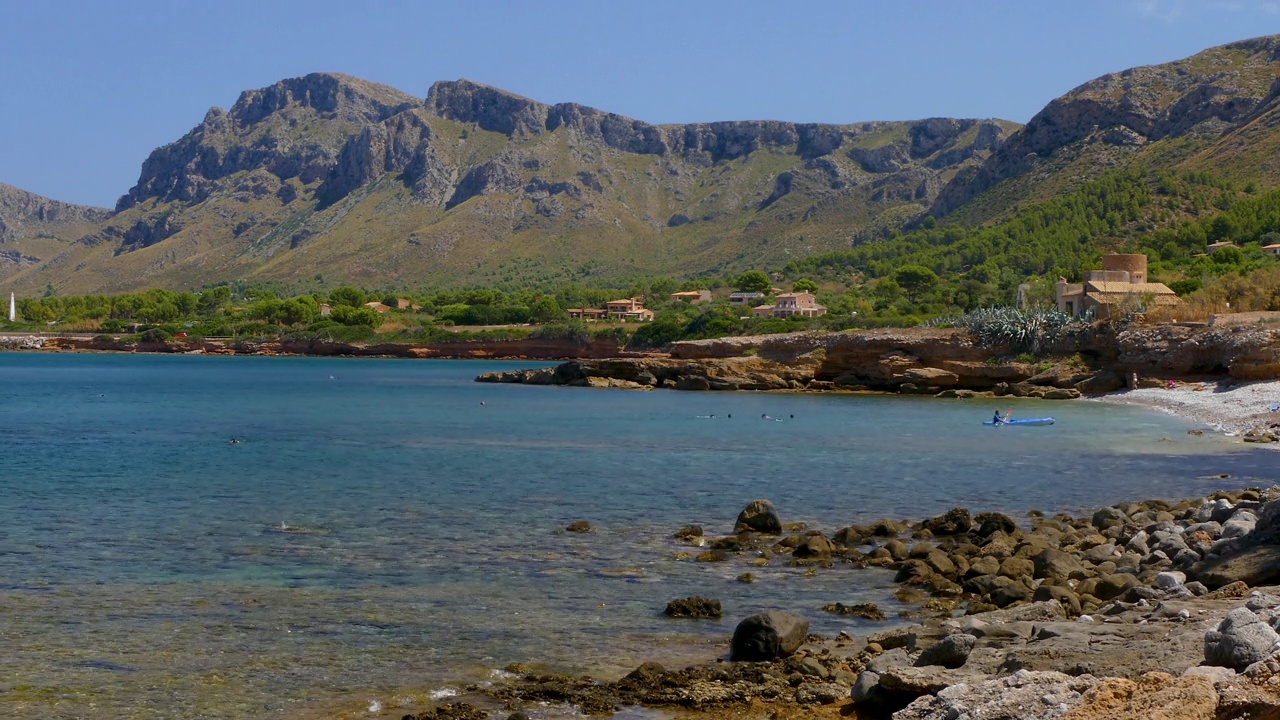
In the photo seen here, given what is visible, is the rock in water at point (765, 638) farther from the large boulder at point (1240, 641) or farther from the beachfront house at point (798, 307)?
the beachfront house at point (798, 307)

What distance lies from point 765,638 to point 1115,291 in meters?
59.6

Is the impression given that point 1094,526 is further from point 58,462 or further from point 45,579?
point 58,462

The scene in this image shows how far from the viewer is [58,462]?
33438mm

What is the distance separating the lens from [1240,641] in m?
8.45

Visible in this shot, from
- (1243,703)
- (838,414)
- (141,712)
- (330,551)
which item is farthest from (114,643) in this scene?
(838,414)

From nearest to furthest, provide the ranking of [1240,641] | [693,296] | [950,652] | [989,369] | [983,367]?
1. [1240,641]
2. [950,652]
3. [989,369]
4. [983,367]
5. [693,296]

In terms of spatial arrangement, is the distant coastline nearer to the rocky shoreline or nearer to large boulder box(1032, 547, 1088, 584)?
the rocky shoreline

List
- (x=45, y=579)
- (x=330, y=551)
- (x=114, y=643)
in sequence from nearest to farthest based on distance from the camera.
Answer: (x=114, y=643) → (x=45, y=579) → (x=330, y=551)

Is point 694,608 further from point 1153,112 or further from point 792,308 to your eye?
point 1153,112

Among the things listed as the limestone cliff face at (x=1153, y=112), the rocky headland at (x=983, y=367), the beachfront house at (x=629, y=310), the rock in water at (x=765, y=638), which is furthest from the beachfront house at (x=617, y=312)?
the rock in water at (x=765, y=638)

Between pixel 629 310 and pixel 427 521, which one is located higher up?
pixel 629 310

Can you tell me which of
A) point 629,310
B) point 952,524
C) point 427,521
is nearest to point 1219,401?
point 952,524

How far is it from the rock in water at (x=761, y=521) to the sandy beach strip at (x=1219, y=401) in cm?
2382

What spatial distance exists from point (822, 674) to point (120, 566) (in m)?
11.7
